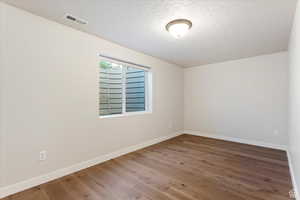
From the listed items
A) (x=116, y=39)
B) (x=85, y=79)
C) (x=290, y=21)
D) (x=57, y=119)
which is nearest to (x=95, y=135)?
(x=57, y=119)

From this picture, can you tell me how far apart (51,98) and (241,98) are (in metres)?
4.24

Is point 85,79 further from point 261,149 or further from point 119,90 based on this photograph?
point 261,149

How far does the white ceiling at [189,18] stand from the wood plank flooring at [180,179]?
7.48 ft

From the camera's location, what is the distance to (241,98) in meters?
3.74

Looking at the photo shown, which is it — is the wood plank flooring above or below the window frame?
below

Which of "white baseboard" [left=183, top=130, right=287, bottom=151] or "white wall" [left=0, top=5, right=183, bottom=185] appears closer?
"white wall" [left=0, top=5, right=183, bottom=185]

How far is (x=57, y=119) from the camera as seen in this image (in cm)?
209

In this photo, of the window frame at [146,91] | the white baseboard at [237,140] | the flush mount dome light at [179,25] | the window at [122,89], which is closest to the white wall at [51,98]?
the window frame at [146,91]

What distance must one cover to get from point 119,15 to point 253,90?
141 inches

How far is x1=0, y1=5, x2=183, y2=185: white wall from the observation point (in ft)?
5.70

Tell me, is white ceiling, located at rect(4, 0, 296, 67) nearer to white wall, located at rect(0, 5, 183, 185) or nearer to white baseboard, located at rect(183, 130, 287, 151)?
white wall, located at rect(0, 5, 183, 185)

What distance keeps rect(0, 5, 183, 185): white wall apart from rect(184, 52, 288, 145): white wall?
8.68 ft

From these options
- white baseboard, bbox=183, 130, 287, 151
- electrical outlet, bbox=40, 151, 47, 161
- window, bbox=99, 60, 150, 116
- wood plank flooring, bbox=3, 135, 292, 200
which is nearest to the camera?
wood plank flooring, bbox=3, 135, 292, 200

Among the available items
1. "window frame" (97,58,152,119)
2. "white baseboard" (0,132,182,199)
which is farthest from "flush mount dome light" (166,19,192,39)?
"white baseboard" (0,132,182,199)
